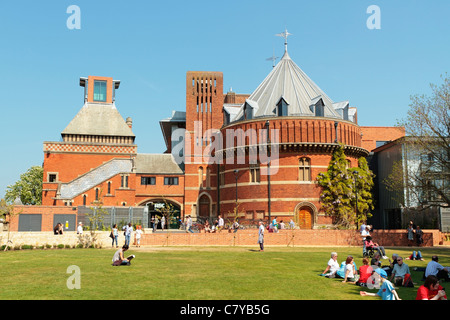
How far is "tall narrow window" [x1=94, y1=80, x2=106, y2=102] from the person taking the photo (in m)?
63.8

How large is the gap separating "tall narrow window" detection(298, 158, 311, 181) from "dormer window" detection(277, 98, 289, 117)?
204 inches

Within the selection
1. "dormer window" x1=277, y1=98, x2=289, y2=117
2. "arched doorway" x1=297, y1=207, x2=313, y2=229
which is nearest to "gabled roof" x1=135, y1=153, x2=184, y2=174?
"dormer window" x1=277, y1=98, x2=289, y2=117

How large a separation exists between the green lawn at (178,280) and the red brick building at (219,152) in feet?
60.5

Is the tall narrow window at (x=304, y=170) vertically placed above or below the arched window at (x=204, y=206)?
above

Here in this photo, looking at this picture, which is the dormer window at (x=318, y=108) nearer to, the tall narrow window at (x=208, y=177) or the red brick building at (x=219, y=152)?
the red brick building at (x=219, y=152)

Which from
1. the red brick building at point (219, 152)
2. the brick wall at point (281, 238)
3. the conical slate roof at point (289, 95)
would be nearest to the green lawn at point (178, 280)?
the brick wall at point (281, 238)

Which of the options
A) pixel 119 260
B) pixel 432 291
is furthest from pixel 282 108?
pixel 432 291

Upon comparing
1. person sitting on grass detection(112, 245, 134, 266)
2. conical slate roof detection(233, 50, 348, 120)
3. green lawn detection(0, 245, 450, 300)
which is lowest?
green lawn detection(0, 245, 450, 300)

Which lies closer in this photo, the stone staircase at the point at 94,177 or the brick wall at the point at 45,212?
the brick wall at the point at 45,212

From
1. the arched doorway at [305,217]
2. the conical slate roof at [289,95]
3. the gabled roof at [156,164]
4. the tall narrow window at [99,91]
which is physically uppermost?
the tall narrow window at [99,91]

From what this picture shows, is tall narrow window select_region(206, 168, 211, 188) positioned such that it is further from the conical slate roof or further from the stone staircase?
the stone staircase

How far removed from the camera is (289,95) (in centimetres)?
4800

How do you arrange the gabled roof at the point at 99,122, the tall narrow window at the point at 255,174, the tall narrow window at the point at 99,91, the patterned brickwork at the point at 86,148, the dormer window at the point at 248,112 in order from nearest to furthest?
the tall narrow window at the point at 255,174, the dormer window at the point at 248,112, the patterned brickwork at the point at 86,148, the gabled roof at the point at 99,122, the tall narrow window at the point at 99,91

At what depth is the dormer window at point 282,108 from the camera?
44931 mm
